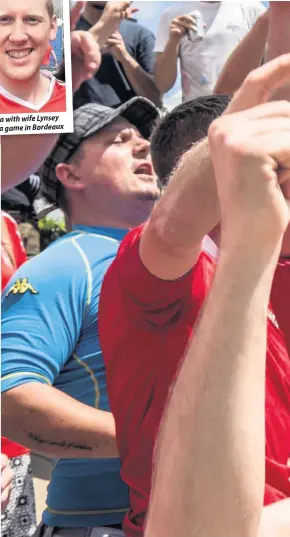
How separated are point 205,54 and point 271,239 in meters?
1.55

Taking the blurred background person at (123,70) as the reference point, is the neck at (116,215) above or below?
below

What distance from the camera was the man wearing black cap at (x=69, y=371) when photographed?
1199 mm

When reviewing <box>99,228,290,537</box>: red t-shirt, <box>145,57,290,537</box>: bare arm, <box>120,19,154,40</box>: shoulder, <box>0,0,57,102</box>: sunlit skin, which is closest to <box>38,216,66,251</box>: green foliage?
<box>120,19,154,40</box>: shoulder

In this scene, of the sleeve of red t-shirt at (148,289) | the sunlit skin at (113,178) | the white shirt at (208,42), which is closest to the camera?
the sleeve of red t-shirt at (148,289)

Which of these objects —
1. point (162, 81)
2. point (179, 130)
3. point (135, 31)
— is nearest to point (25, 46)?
point (179, 130)

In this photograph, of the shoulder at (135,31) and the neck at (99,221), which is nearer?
the neck at (99,221)

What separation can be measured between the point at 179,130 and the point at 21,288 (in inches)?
15.7

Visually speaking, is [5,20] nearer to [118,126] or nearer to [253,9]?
[118,126]

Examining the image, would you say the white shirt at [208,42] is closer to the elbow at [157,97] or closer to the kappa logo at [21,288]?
the elbow at [157,97]

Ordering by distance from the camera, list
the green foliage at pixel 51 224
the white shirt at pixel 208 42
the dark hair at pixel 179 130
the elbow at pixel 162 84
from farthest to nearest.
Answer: the green foliage at pixel 51 224 < the elbow at pixel 162 84 < the white shirt at pixel 208 42 < the dark hair at pixel 179 130

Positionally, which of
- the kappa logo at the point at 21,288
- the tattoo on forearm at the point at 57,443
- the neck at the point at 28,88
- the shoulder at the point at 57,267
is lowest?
the tattoo on forearm at the point at 57,443

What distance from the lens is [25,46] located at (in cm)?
124

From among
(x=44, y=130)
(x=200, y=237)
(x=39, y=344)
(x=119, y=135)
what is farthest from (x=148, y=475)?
(x=119, y=135)

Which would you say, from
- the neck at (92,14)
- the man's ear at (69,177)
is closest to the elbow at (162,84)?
the neck at (92,14)
